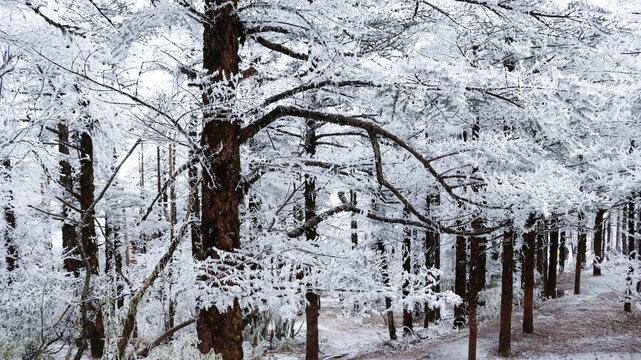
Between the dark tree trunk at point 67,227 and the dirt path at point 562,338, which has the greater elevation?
the dark tree trunk at point 67,227

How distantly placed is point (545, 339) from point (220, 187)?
1227 centimetres

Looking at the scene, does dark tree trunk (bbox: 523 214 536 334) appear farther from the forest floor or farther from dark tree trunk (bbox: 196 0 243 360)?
dark tree trunk (bbox: 196 0 243 360)

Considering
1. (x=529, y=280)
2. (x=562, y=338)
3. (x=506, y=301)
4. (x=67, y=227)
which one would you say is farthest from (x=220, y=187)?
(x=562, y=338)

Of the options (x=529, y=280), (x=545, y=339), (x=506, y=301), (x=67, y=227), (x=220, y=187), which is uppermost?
(x=220, y=187)

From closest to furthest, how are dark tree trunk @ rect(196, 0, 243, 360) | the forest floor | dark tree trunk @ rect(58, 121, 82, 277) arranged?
dark tree trunk @ rect(196, 0, 243, 360) < the forest floor < dark tree trunk @ rect(58, 121, 82, 277)

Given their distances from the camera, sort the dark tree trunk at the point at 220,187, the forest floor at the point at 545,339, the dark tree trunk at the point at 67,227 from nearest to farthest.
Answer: the dark tree trunk at the point at 220,187 → the forest floor at the point at 545,339 → the dark tree trunk at the point at 67,227

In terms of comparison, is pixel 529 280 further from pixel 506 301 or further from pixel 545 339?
pixel 545 339

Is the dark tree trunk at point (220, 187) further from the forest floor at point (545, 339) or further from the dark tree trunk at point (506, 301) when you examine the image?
the dark tree trunk at point (506, 301)

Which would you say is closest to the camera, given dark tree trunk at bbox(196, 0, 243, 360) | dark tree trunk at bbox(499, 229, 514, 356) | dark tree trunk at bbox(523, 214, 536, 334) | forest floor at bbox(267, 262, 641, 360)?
dark tree trunk at bbox(196, 0, 243, 360)

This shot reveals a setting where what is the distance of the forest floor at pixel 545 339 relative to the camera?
1093 cm

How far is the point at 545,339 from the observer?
38.9ft

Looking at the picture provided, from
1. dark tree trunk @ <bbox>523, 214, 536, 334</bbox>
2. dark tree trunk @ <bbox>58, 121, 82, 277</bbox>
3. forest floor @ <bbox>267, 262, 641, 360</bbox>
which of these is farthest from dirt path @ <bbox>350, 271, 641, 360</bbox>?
dark tree trunk @ <bbox>58, 121, 82, 277</bbox>

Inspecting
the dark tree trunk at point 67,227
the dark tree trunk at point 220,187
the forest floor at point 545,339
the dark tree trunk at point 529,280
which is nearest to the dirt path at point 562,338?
the forest floor at point 545,339

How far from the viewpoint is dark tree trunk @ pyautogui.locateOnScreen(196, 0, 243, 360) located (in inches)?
164
